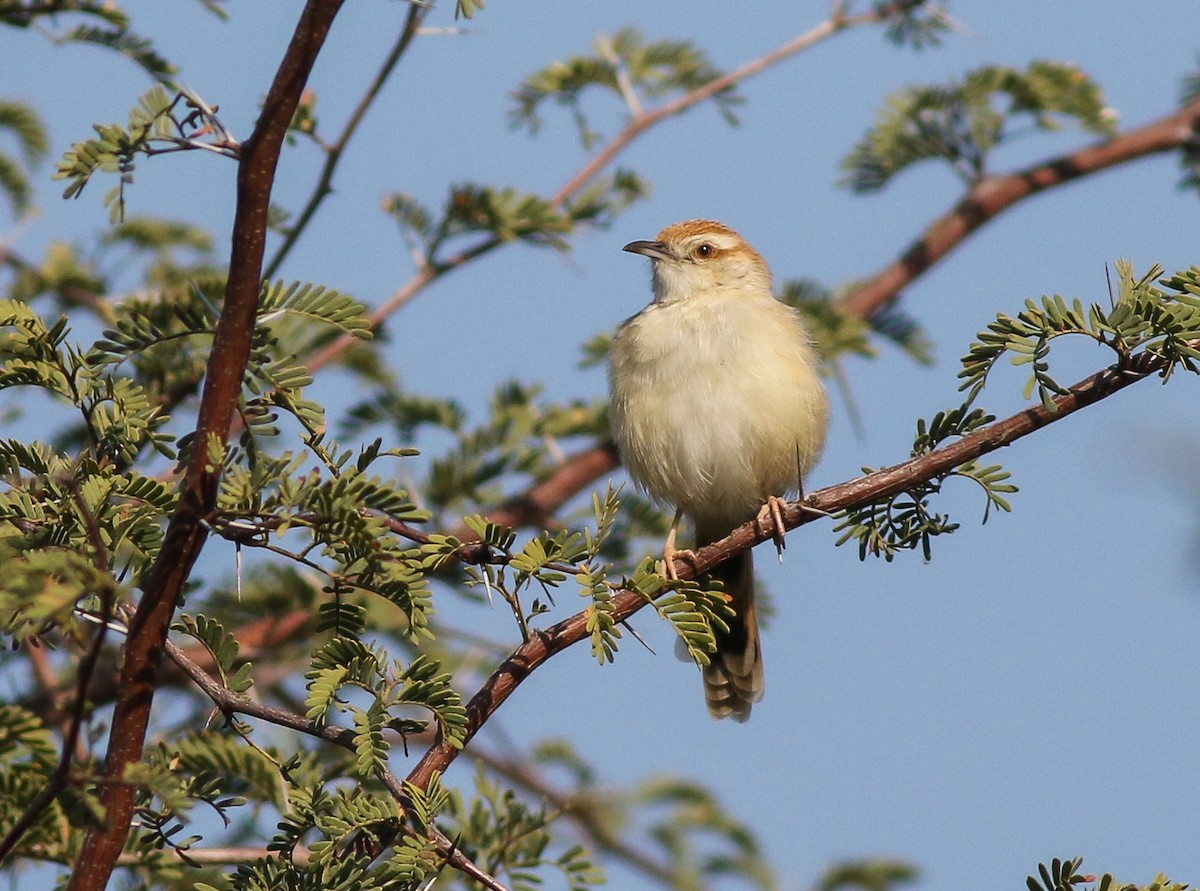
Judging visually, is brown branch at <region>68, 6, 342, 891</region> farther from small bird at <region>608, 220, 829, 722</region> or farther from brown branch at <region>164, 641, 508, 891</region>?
small bird at <region>608, 220, 829, 722</region>

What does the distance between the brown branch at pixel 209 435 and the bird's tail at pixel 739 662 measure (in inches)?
133

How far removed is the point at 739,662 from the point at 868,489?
2.72m

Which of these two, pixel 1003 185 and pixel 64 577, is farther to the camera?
pixel 1003 185

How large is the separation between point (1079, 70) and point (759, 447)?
2455mm

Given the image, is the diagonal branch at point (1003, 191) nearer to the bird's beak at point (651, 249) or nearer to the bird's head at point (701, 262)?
the bird's head at point (701, 262)

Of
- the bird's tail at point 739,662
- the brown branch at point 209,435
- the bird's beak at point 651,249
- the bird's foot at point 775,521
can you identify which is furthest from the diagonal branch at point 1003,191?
the brown branch at point 209,435

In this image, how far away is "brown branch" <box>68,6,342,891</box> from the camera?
2474 millimetres

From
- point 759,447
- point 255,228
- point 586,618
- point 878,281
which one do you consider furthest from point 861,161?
point 255,228

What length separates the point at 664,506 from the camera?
20.1 feet

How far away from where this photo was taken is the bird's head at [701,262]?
669 cm

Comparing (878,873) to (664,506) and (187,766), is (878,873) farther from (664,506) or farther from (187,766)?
(187,766)

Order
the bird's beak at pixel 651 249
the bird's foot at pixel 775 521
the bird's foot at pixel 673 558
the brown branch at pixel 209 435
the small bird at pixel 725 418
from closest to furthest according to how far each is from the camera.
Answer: the brown branch at pixel 209 435 < the bird's foot at pixel 775 521 < the bird's foot at pixel 673 558 < the small bird at pixel 725 418 < the bird's beak at pixel 651 249

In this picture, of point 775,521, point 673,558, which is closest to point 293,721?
point 775,521

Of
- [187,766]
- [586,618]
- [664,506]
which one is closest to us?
[586,618]
